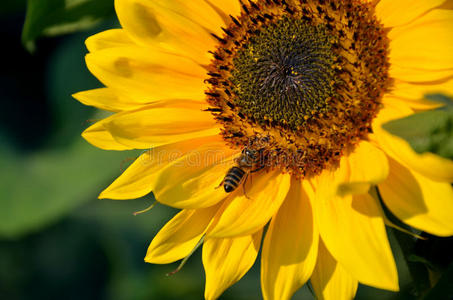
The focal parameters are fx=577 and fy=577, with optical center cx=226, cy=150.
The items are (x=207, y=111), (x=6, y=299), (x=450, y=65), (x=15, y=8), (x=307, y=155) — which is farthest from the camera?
(x=6, y=299)

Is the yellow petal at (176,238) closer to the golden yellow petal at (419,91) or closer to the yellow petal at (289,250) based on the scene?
the yellow petal at (289,250)

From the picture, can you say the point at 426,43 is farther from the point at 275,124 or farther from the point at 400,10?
the point at 275,124

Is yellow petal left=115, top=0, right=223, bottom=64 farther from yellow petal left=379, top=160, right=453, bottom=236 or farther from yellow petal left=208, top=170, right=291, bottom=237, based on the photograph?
yellow petal left=379, top=160, right=453, bottom=236

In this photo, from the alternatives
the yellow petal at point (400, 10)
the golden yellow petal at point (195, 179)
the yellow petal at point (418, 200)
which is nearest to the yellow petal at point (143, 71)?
the golden yellow petal at point (195, 179)

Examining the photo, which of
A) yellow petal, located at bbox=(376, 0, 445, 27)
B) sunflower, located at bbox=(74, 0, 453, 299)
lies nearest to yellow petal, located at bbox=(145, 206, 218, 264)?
sunflower, located at bbox=(74, 0, 453, 299)

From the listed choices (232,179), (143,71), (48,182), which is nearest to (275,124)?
(232,179)

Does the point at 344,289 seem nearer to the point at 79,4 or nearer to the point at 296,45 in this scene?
the point at 296,45

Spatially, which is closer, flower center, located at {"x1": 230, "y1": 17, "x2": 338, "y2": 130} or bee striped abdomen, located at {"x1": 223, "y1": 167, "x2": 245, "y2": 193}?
bee striped abdomen, located at {"x1": 223, "y1": 167, "x2": 245, "y2": 193}

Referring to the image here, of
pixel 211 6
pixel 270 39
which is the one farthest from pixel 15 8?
pixel 270 39
